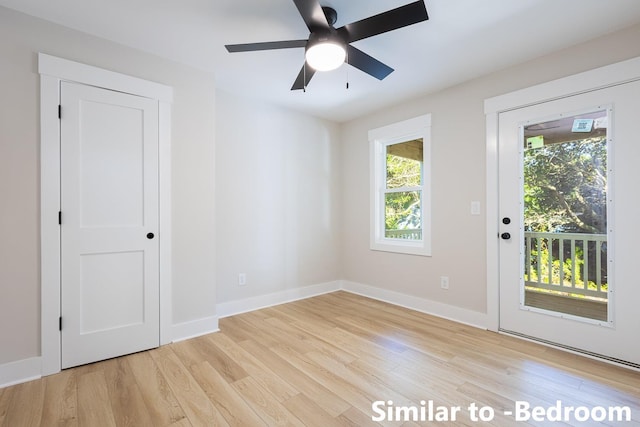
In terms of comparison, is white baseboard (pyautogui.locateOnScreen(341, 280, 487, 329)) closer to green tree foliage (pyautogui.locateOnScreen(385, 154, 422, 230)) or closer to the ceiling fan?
green tree foliage (pyautogui.locateOnScreen(385, 154, 422, 230))

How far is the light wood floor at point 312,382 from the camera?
5.51ft

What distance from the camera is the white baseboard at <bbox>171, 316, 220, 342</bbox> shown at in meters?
2.67

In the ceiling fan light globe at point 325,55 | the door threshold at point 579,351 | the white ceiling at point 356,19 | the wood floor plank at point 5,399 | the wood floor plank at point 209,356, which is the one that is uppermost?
the white ceiling at point 356,19

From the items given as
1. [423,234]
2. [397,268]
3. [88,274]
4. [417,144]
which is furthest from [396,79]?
[88,274]

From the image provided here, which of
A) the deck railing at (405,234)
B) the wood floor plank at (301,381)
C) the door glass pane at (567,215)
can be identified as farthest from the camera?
the deck railing at (405,234)

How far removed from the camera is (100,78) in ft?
7.61

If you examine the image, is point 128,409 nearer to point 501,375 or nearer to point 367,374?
point 367,374

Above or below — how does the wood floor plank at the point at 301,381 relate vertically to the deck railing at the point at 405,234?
below

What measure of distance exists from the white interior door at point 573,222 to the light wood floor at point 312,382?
0.30m

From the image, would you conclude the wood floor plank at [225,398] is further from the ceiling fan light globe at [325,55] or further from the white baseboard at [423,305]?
the white baseboard at [423,305]

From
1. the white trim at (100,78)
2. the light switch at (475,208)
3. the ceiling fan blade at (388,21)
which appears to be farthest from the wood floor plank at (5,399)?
the light switch at (475,208)

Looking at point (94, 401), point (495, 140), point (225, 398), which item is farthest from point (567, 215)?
point (94, 401)

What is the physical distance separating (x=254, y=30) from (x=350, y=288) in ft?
11.0

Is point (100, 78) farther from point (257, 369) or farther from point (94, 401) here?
point (257, 369)
